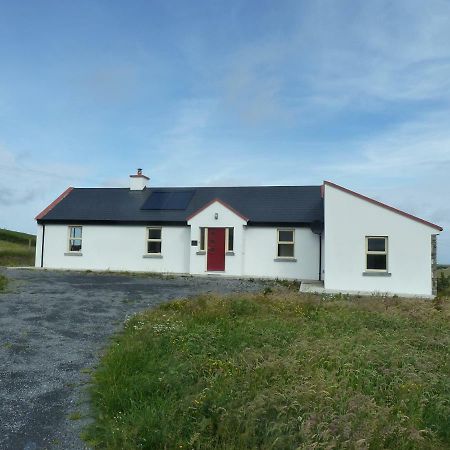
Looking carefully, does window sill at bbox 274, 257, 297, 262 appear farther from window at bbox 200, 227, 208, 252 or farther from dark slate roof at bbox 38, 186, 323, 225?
window at bbox 200, 227, 208, 252

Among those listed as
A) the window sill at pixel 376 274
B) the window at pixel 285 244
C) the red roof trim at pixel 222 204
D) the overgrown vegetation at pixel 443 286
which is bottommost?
the overgrown vegetation at pixel 443 286

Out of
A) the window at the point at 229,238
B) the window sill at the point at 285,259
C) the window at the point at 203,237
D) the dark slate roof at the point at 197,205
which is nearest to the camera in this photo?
the window sill at the point at 285,259

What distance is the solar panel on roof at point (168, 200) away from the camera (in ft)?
82.4

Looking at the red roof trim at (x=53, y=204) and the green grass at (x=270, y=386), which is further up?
the red roof trim at (x=53, y=204)

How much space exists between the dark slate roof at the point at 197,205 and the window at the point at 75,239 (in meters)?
0.59

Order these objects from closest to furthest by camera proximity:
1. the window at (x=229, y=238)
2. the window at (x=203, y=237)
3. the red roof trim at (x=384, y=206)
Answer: the red roof trim at (x=384, y=206) < the window at (x=229, y=238) < the window at (x=203, y=237)

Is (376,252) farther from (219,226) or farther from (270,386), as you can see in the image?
(270,386)

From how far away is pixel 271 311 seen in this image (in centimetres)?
1078

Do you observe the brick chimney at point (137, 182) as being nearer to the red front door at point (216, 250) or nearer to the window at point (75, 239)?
the window at point (75, 239)

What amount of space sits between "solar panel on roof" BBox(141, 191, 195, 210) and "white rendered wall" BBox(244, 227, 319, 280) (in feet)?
15.4

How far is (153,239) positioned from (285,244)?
7.22 m

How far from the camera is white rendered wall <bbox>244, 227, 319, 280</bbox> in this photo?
71.8ft

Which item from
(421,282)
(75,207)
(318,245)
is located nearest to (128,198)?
(75,207)

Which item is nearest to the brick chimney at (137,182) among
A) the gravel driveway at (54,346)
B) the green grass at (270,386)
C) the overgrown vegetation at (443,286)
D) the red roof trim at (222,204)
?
the red roof trim at (222,204)
